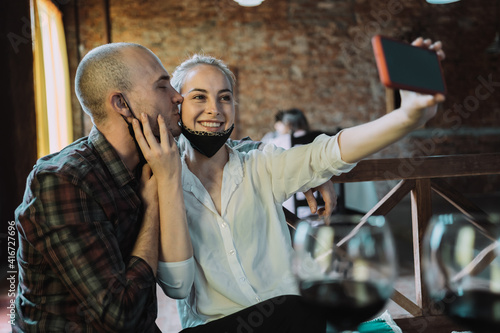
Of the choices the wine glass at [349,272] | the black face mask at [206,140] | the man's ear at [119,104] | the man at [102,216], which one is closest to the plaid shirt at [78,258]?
the man at [102,216]

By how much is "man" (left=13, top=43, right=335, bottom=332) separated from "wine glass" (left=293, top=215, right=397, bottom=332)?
0.46 meters

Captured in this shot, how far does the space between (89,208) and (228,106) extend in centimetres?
64

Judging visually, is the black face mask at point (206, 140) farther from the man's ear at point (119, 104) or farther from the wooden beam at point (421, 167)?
the wooden beam at point (421, 167)

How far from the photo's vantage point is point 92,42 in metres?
6.43

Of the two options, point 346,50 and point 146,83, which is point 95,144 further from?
point 346,50

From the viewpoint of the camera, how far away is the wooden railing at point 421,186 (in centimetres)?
186

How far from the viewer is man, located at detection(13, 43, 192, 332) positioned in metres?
0.92

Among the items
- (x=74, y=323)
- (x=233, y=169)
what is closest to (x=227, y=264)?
(x=233, y=169)

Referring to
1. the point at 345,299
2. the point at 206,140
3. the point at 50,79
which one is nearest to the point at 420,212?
the point at 206,140

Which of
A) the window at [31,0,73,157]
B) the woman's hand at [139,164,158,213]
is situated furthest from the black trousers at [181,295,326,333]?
the window at [31,0,73,157]

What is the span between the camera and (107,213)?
1029 mm

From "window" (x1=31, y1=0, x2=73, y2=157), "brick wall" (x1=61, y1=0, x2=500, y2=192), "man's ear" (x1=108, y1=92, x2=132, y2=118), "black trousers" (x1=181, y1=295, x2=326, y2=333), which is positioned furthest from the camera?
"brick wall" (x1=61, y1=0, x2=500, y2=192)

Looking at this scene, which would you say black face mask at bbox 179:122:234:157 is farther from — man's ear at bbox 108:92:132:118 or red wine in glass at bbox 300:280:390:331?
red wine in glass at bbox 300:280:390:331

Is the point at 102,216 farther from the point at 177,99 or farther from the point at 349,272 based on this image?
the point at 349,272
